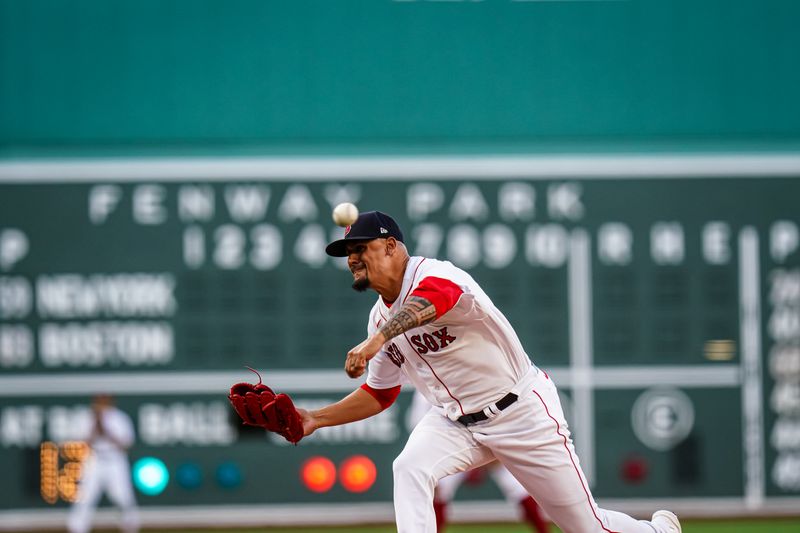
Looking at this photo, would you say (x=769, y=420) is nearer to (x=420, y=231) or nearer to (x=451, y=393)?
(x=420, y=231)

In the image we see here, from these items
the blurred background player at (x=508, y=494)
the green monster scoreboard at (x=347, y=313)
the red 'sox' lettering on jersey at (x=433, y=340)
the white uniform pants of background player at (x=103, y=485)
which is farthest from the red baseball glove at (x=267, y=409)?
the white uniform pants of background player at (x=103, y=485)

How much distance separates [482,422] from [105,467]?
19.5 feet

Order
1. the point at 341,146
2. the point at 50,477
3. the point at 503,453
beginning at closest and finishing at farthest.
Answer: the point at 503,453, the point at 50,477, the point at 341,146

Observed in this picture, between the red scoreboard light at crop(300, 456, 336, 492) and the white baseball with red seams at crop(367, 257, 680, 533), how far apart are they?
216 inches

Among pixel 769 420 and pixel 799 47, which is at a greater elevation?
pixel 799 47

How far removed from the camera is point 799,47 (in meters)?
11.4

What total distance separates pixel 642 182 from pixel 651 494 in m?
2.88

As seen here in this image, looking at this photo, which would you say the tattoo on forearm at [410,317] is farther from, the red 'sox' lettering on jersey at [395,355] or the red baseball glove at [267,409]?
the red baseball glove at [267,409]

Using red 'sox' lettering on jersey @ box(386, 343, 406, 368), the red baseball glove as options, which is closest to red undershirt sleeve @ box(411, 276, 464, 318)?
red 'sox' lettering on jersey @ box(386, 343, 406, 368)

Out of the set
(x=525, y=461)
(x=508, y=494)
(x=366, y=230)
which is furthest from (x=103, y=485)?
(x=366, y=230)

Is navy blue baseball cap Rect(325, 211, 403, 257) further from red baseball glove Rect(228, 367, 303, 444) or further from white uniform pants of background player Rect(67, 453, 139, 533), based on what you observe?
white uniform pants of background player Rect(67, 453, 139, 533)

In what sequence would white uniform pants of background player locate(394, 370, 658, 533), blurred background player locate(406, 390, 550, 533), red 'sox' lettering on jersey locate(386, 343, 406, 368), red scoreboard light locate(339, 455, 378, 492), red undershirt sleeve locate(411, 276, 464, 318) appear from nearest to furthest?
red undershirt sleeve locate(411, 276, 464, 318) < white uniform pants of background player locate(394, 370, 658, 533) < red 'sox' lettering on jersey locate(386, 343, 406, 368) < blurred background player locate(406, 390, 550, 533) < red scoreboard light locate(339, 455, 378, 492)

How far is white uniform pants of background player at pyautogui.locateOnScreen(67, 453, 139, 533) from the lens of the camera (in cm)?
1015

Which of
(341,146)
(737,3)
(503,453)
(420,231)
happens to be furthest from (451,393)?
(737,3)
